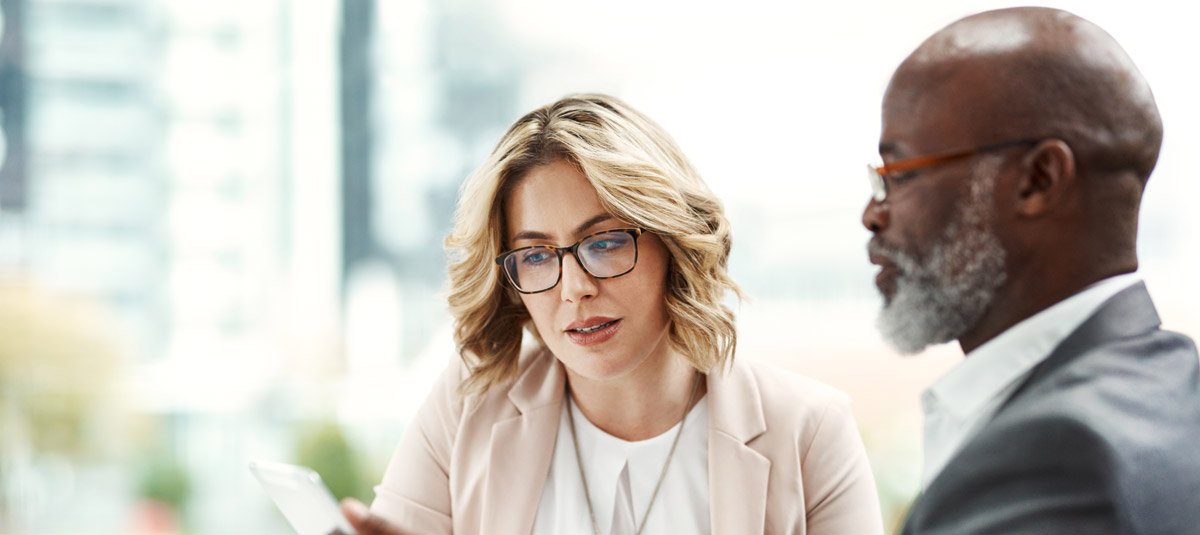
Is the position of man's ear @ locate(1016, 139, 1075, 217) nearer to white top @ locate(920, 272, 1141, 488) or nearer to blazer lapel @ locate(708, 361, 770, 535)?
white top @ locate(920, 272, 1141, 488)

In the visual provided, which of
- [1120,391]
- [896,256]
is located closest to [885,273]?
[896,256]

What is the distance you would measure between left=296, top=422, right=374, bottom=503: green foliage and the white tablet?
339cm

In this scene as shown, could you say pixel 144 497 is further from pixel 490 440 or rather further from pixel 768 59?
pixel 490 440

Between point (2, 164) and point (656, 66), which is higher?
point (656, 66)

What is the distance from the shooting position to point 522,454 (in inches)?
72.5

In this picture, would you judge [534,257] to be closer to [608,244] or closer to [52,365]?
[608,244]

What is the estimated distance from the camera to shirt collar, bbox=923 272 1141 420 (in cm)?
96

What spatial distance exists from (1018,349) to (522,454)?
1.02 metres

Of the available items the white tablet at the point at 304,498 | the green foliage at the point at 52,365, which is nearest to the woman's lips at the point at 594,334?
the white tablet at the point at 304,498

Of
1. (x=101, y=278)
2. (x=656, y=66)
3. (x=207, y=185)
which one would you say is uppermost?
(x=656, y=66)

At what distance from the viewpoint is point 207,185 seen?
16.9ft

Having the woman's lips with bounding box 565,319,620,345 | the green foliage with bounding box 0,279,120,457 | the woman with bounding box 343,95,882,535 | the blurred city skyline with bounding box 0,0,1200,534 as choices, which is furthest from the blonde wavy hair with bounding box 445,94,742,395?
the green foliage with bounding box 0,279,120,457

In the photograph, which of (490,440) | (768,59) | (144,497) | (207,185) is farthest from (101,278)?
(490,440)

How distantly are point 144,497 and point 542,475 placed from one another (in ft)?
13.0
